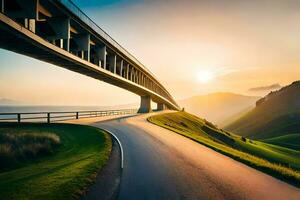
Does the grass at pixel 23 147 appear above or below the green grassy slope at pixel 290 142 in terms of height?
above

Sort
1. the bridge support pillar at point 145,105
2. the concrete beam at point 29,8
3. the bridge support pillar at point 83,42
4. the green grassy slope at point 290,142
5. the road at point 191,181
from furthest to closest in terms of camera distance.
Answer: the green grassy slope at point 290,142 < the bridge support pillar at point 145,105 < the bridge support pillar at point 83,42 < the concrete beam at point 29,8 < the road at point 191,181

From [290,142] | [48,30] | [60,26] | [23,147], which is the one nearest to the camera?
[23,147]

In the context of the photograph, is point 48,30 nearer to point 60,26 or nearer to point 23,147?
point 60,26

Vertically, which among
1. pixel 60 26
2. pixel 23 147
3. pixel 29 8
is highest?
pixel 60 26

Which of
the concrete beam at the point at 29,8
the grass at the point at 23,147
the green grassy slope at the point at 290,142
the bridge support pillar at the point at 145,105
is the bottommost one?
the green grassy slope at the point at 290,142

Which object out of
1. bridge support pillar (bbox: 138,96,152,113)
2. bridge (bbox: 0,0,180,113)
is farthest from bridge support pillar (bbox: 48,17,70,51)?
bridge support pillar (bbox: 138,96,152,113)

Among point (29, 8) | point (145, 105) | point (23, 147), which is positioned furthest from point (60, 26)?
point (145, 105)

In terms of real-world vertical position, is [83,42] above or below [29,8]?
above

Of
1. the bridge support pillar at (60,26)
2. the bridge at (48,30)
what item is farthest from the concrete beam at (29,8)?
the bridge support pillar at (60,26)

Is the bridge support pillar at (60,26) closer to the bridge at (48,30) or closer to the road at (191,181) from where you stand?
the bridge at (48,30)

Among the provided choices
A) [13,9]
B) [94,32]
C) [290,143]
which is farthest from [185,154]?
[290,143]

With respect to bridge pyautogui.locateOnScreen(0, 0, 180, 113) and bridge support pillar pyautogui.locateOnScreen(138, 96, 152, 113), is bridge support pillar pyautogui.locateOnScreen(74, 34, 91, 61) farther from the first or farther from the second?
bridge support pillar pyautogui.locateOnScreen(138, 96, 152, 113)

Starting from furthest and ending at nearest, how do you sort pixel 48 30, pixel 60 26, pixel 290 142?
pixel 290 142 → pixel 48 30 → pixel 60 26

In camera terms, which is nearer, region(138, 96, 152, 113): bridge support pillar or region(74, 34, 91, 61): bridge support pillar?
region(74, 34, 91, 61): bridge support pillar
